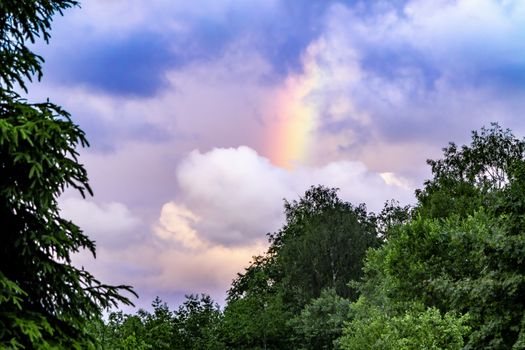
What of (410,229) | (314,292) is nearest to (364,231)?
(314,292)

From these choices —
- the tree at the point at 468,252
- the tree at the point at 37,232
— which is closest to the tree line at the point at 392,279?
the tree at the point at 468,252

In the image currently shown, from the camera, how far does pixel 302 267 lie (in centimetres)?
5709

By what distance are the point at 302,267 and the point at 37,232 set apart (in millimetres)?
48608

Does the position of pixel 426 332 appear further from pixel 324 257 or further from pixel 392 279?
pixel 324 257

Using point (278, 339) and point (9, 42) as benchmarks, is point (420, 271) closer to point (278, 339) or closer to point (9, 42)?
point (278, 339)

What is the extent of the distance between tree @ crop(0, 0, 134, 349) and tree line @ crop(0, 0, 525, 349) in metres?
0.02

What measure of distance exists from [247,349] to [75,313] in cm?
3996

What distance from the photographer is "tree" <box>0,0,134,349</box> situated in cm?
907

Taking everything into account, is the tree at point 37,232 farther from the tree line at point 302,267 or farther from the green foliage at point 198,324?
the green foliage at point 198,324

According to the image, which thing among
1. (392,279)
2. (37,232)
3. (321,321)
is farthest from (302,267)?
(37,232)

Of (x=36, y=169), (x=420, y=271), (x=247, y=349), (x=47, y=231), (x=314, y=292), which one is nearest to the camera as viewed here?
(x=36, y=169)

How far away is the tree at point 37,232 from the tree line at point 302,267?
0.07ft

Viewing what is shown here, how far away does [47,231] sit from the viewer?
952 cm

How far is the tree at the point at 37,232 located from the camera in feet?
29.8
